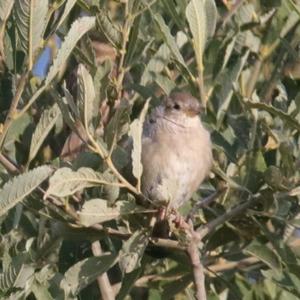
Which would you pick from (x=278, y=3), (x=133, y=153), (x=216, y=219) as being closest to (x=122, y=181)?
(x=133, y=153)

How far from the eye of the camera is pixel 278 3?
4.02 meters

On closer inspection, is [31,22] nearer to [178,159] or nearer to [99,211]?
[99,211]

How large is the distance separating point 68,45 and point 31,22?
5.0 inches

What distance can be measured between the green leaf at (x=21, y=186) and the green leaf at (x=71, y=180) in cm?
3

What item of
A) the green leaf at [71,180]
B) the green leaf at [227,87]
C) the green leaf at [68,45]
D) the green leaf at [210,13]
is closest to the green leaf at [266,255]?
the green leaf at [227,87]

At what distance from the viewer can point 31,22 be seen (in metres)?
2.63

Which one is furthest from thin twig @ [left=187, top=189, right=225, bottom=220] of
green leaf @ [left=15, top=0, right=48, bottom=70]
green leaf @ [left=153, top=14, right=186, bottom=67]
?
green leaf @ [left=15, top=0, right=48, bottom=70]

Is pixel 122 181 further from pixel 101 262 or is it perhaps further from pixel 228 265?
pixel 228 265

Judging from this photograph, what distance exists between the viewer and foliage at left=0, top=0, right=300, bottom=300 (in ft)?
9.09

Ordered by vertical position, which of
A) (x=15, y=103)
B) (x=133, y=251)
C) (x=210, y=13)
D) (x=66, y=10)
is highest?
(x=66, y=10)

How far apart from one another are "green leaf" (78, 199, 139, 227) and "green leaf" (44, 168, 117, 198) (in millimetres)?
85

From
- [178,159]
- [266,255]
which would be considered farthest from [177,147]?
[266,255]

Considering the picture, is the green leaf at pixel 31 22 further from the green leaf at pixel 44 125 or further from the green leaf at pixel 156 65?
the green leaf at pixel 156 65

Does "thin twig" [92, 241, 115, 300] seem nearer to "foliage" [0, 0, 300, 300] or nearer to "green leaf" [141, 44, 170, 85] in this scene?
"foliage" [0, 0, 300, 300]
